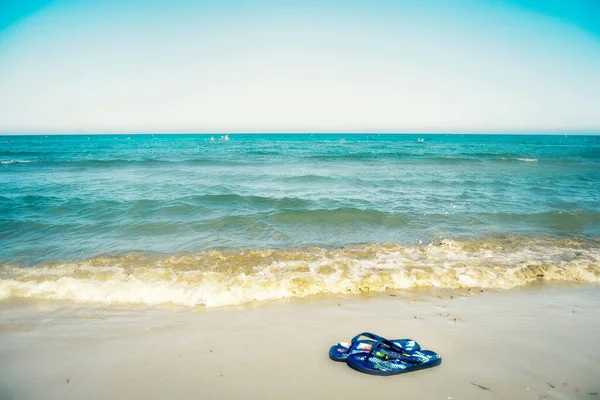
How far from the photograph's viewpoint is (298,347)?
173 inches

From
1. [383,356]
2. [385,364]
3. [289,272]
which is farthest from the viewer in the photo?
[289,272]

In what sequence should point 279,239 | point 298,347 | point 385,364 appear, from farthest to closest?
point 279,239, point 298,347, point 385,364

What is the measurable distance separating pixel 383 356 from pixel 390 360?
10cm

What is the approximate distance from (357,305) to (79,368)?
15.3ft

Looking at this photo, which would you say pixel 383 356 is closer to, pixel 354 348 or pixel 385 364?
pixel 385 364

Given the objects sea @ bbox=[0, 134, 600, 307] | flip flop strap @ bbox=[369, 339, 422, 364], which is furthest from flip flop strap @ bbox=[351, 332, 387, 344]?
sea @ bbox=[0, 134, 600, 307]

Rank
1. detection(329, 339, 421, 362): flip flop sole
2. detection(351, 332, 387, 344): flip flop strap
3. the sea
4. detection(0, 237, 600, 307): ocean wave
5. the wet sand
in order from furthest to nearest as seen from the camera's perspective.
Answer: the sea < detection(0, 237, 600, 307): ocean wave < detection(351, 332, 387, 344): flip flop strap < detection(329, 339, 421, 362): flip flop sole < the wet sand

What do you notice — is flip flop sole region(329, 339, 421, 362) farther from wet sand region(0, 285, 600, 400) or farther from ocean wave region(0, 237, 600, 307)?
ocean wave region(0, 237, 600, 307)

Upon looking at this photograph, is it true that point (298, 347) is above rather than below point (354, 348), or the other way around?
below

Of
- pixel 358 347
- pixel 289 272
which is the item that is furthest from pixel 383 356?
pixel 289 272

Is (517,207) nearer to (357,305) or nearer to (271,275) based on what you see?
(357,305)

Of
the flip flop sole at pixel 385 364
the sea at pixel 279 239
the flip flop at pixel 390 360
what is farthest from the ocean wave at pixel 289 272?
the flip flop sole at pixel 385 364

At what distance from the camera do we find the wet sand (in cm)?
363

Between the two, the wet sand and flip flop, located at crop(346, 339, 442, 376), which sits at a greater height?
flip flop, located at crop(346, 339, 442, 376)
